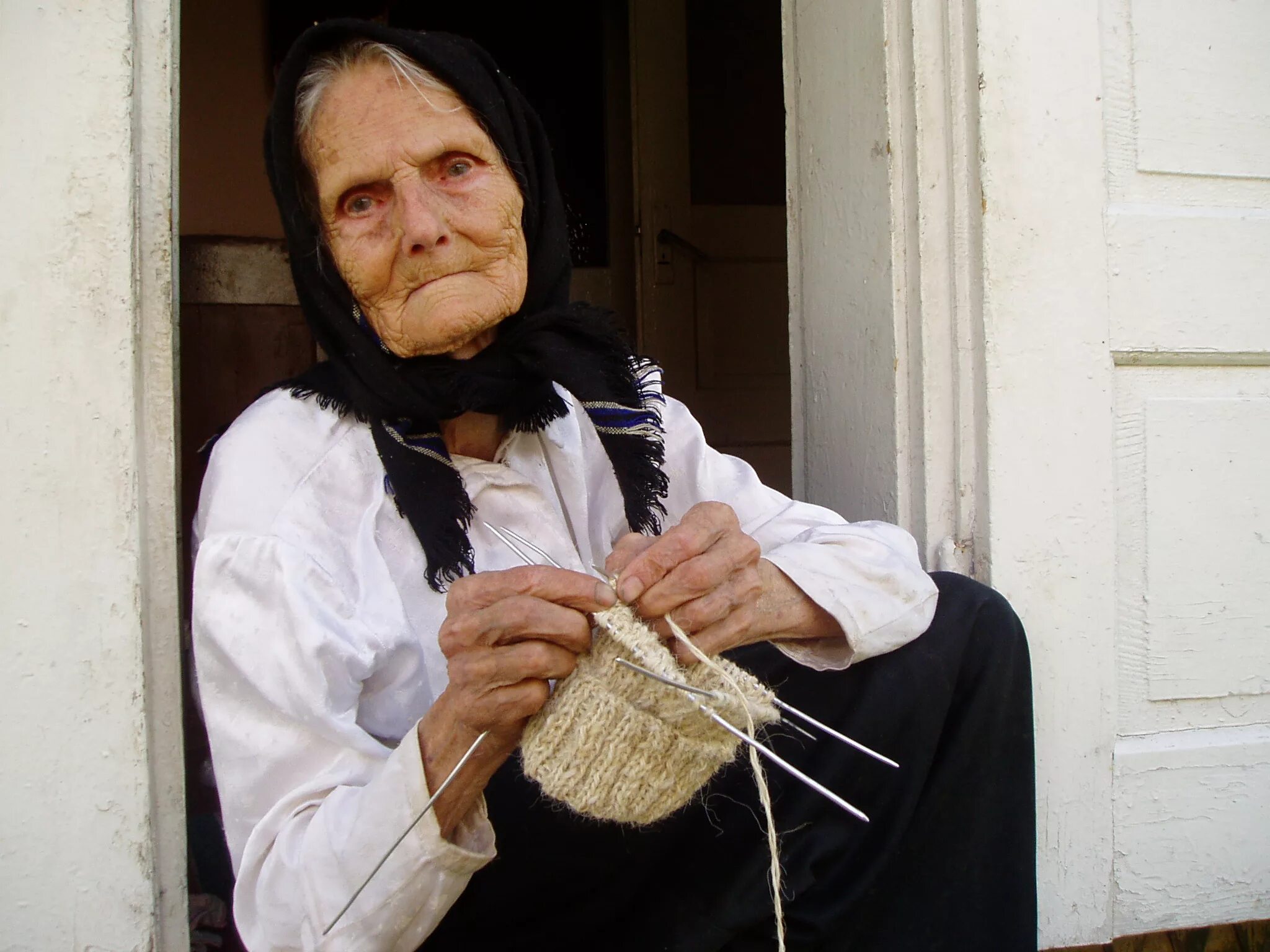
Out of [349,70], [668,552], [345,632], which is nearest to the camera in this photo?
[668,552]

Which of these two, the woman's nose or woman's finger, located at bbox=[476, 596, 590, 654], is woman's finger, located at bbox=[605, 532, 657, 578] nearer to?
woman's finger, located at bbox=[476, 596, 590, 654]

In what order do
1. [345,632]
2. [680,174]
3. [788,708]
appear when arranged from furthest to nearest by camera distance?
[680,174] < [345,632] < [788,708]

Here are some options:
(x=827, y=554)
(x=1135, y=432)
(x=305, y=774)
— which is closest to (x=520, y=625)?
(x=305, y=774)

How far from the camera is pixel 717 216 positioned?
3.89 meters

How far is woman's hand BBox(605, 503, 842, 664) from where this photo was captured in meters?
1.00

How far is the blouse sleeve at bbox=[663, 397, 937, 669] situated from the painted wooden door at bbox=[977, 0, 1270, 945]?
0.32 m

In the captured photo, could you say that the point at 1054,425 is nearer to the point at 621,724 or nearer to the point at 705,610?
the point at 705,610

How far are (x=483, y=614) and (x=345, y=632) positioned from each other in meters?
0.29

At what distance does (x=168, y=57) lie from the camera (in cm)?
131

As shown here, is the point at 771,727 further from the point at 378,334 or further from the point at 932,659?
the point at 378,334

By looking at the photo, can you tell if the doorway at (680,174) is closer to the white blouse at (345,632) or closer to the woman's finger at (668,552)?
the white blouse at (345,632)

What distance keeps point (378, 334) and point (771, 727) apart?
2.82 feet

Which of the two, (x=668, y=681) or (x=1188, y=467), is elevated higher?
(x=1188, y=467)

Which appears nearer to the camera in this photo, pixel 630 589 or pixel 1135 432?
pixel 630 589
